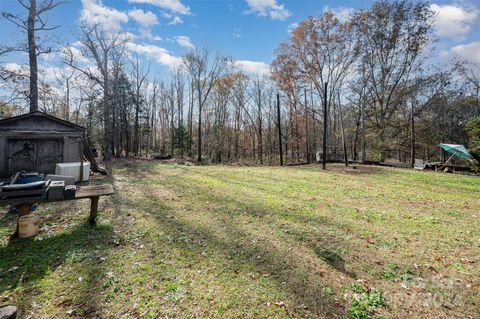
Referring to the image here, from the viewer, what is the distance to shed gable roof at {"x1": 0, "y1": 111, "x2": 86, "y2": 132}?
7891mm

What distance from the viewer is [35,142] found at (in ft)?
27.8

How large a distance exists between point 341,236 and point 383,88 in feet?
68.7

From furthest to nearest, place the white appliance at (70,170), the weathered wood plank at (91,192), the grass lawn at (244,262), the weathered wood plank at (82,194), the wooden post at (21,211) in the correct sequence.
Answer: the white appliance at (70,170) < the weathered wood plank at (91,192) < the wooden post at (21,211) < the weathered wood plank at (82,194) < the grass lawn at (244,262)

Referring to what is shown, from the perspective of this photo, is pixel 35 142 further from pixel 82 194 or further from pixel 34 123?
pixel 82 194

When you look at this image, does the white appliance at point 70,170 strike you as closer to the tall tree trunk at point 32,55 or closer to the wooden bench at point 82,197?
the wooden bench at point 82,197

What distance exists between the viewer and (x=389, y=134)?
20109 mm

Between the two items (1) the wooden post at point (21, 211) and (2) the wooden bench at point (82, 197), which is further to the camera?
(1) the wooden post at point (21, 211)

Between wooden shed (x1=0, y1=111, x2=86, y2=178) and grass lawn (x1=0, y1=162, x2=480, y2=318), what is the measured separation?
14.9 ft

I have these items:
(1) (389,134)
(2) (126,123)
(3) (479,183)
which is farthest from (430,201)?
(2) (126,123)

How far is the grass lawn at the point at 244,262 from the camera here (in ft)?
7.55

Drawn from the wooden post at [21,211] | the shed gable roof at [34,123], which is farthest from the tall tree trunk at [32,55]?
the wooden post at [21,211]

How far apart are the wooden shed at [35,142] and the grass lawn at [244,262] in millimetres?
4547

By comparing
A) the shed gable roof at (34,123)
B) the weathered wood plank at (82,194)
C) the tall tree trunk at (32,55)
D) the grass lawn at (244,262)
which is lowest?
the grass lawn at (244,262)

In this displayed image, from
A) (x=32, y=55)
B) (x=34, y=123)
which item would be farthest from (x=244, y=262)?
(x=32, y=55)
